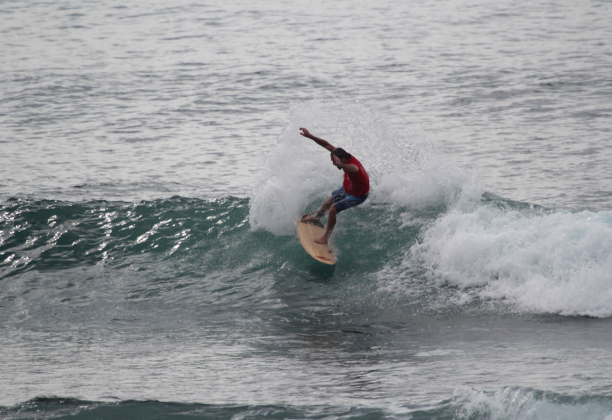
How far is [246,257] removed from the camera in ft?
38.3

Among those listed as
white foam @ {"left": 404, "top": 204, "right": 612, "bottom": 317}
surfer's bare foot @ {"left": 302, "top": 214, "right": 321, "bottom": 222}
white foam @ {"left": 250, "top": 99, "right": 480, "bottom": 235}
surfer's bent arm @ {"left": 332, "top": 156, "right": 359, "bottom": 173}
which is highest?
surfer's bent arm @ {"left": 332, "top": 156, "right": 359, "bottom": 173}

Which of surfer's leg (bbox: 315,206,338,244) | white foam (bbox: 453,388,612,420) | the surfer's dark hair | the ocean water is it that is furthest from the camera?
surfer's leg (bbox: 315,206,338,244)

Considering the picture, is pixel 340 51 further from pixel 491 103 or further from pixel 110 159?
pixel 110 159

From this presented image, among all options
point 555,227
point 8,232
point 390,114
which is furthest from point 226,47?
point 555,227

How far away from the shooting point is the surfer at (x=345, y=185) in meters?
10.6

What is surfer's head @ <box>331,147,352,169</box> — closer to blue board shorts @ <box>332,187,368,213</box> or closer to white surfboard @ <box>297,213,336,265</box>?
blue board shorts @ <box>332,187,368,213</box>

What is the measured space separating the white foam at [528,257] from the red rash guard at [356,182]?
1.36 m

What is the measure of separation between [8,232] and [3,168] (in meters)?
5.56

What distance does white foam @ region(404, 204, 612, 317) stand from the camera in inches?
366

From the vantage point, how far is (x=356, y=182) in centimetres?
1082

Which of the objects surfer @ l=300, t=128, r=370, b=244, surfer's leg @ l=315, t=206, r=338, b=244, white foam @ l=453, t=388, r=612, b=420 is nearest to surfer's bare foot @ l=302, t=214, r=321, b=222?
surfer @ l=300, t=128, r=370, b=244

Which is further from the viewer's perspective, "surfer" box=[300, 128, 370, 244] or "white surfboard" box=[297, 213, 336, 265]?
"white surfboard" box=[297, 213, 336, 265]

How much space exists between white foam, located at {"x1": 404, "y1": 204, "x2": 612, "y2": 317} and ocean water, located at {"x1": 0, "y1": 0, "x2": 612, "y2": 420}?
3cm

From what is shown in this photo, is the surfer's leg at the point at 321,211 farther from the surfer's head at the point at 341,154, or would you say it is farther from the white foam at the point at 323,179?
the surfer's head at the point at 341,154
